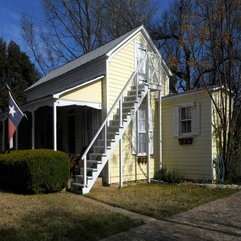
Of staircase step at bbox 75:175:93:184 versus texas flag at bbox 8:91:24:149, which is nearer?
Answer: staircase step at bbox 75:175:93:184

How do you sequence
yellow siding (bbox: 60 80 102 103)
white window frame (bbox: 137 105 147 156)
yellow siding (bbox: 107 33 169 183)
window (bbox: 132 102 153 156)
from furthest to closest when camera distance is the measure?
white window frame (bbox: 137 105 147 156), window (bbox: 132 102 153 156), yellow siding (bbox: 107 33 169 183), yellow siding (bbox: 60 80 102 103)

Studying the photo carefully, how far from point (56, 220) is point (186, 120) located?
9093 millimetres

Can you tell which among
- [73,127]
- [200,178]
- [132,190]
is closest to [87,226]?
[132,190]

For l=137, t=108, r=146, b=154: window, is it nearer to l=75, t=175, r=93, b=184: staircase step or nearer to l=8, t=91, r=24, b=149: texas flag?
l=75, t=175, r=93, b=184: staircase step

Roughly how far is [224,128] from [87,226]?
339 inches

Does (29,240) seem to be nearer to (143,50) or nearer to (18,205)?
(18,205)

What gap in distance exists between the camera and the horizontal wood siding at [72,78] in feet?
57.4

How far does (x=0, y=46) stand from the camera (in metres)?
33.3

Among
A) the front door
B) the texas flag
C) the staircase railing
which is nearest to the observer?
the staircase railing

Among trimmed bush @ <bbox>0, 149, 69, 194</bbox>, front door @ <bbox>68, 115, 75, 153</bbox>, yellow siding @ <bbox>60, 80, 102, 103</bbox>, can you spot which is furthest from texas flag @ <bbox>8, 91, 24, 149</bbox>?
front door @ <bbox>68, 115, 75, 153</bbox>

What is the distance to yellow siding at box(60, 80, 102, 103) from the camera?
15.6 meters

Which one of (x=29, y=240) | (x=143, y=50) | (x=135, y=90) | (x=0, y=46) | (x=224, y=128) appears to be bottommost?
(x=29, y=240)

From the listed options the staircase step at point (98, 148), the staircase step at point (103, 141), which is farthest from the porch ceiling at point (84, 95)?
the staircase step at point (98, 148)

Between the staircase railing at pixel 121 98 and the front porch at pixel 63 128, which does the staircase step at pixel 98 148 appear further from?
the front porch at pixel 63 128
